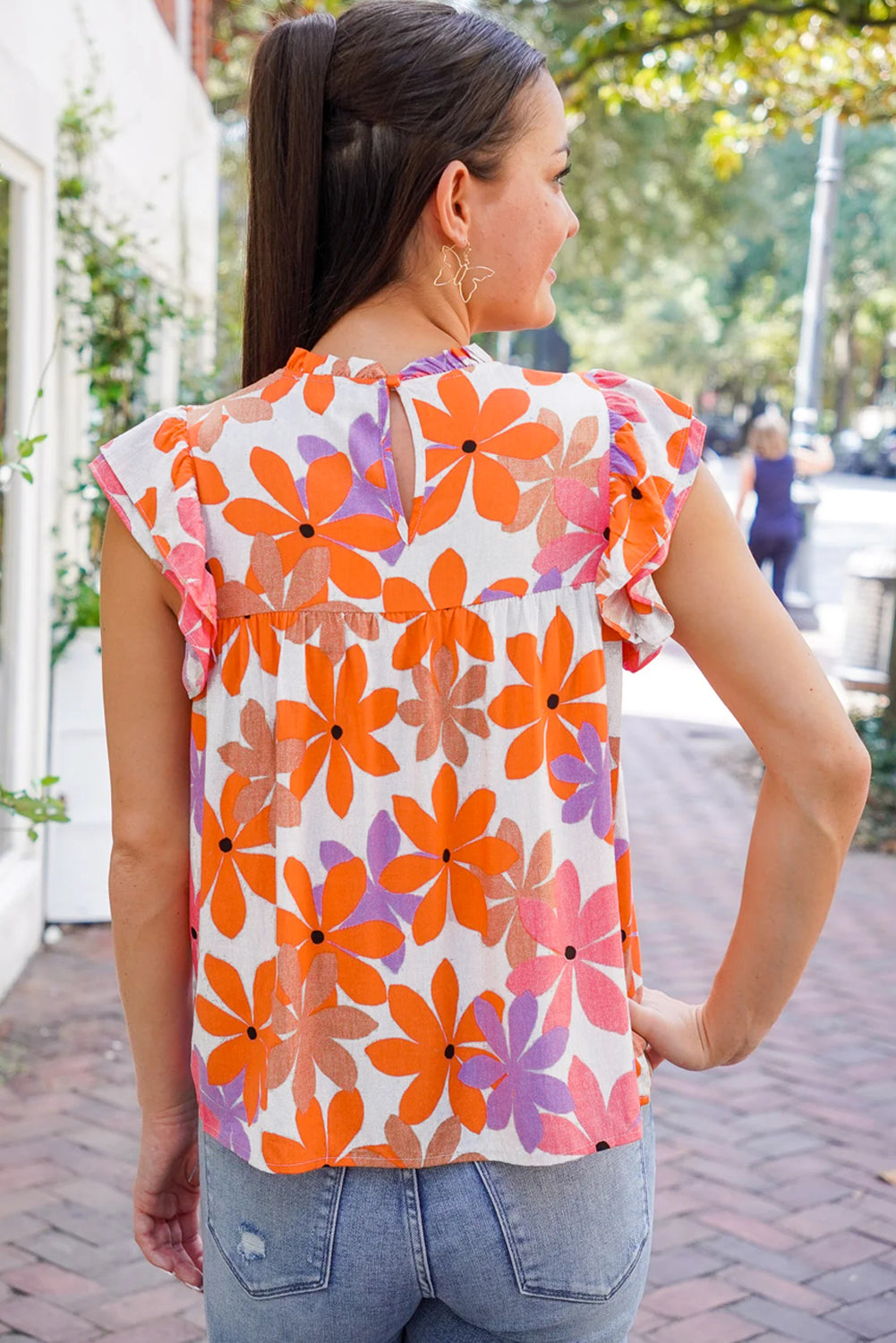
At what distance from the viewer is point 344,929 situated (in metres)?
1.22

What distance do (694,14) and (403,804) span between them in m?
7.15

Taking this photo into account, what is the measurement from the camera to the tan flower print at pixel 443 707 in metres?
1.18

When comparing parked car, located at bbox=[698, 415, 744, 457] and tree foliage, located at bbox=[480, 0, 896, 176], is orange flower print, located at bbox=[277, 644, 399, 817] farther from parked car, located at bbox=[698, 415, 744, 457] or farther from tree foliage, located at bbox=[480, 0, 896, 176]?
parked car, located at bbox=[698, 415, 744, 457]

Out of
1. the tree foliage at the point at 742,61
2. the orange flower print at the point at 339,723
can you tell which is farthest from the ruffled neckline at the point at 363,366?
the tree foliage at the point at 742,61

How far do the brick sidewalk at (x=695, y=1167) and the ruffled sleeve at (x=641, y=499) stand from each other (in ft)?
7.72

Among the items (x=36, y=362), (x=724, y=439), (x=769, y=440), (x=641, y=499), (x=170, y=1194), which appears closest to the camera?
(x=641, y=499)

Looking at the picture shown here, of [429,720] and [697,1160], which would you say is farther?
[697,1160]

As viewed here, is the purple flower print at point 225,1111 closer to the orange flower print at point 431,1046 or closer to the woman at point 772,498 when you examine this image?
the orange flower print at point 431,1046

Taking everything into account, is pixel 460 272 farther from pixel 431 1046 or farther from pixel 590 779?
pixel 431 1046

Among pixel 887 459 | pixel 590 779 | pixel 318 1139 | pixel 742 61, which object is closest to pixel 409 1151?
pixel 318 1139

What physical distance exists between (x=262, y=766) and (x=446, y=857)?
17cm

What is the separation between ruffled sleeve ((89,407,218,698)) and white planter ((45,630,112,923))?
4398 mm

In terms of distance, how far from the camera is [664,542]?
117 centimetres

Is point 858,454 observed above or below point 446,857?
below
